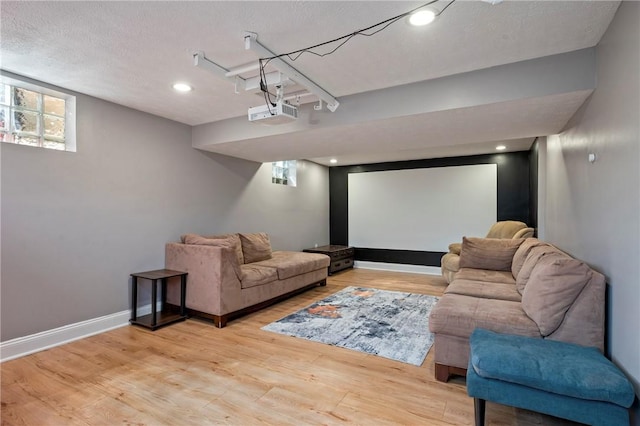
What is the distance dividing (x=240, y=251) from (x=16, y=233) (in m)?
2.30

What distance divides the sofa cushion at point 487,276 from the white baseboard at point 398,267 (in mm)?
2320

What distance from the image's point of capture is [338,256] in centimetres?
638

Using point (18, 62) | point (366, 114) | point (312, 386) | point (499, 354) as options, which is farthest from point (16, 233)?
point (499, 354)

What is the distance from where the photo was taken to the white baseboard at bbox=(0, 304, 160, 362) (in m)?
2.65

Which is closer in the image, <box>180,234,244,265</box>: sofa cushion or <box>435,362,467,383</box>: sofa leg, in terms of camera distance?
<box>435,362,467,383</box>: sofa leg

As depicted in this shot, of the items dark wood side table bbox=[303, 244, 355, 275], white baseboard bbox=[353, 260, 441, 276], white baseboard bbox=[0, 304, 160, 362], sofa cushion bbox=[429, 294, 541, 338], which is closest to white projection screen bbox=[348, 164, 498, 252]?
white baseboard bbox=[353, 260, 441, 276]

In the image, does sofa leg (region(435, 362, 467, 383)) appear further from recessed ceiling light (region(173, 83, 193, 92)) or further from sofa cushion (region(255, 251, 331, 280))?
recessed ceiling light (region(173, 83, 193, 92))

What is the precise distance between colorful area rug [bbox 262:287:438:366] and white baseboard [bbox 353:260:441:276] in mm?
1769

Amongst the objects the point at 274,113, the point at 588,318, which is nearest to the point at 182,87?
the point at 274,113

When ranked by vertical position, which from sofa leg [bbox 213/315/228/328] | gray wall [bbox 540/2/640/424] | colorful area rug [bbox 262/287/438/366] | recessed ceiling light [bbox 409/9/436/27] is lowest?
colorful area rug [bbox 262/287/438/366]

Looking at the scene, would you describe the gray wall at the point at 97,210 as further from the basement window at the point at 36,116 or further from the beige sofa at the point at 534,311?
the beige sofa at the point at 534,311

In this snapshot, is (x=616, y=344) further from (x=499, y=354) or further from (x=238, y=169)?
(x=238, y=169)

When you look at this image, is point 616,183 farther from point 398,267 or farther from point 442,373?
point 398,267

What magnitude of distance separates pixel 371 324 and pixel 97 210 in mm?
3088
